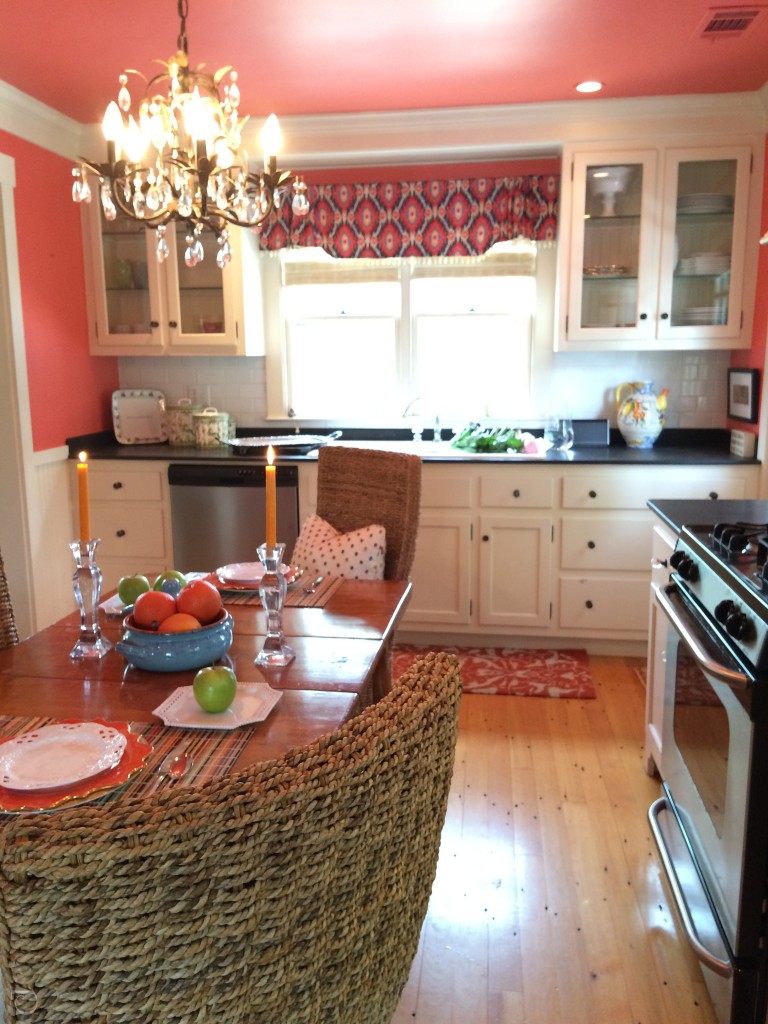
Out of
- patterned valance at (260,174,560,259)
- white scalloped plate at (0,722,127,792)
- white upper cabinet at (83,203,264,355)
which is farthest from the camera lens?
white upper cabinet at (83,203,264,355)

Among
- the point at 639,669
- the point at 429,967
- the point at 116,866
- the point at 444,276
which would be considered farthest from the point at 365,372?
the point at 116,866

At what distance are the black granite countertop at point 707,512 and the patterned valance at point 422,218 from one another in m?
1.94

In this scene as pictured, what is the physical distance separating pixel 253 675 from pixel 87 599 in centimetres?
43

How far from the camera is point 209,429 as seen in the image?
13.8 ft

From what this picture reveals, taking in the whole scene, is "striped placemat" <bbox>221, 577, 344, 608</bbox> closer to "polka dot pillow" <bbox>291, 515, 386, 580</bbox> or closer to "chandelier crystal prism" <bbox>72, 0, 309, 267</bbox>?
"polka dot pillow" <bbox>291, 515, 386, 580</bbox>

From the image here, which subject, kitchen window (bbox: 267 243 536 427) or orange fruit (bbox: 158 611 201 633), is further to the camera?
kitchen window (bbox: 267 243 536 427)

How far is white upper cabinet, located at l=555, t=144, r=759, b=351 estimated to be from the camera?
3.65 metres

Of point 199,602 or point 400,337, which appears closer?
point 199,602

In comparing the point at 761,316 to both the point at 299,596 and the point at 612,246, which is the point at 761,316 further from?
the point at 299,596

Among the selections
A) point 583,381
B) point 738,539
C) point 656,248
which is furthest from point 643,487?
point 738,539

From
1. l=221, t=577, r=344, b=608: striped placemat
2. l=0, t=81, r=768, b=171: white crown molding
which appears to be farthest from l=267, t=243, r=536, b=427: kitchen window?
l=221, t=577, r=344, b=608: striped placemat

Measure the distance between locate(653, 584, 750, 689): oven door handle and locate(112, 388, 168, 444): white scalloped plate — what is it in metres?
2.96

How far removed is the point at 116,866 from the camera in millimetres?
635

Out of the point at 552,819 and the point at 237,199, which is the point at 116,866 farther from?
the point at 552,819
